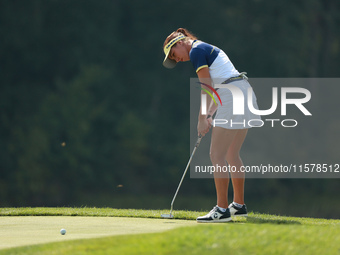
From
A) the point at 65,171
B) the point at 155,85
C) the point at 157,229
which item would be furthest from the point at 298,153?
the point at 157,229

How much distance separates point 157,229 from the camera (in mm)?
5645

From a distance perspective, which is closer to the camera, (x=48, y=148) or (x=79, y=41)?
(x=48, y=148)

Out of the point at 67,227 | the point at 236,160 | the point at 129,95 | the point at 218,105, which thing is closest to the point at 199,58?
the point at 218,105

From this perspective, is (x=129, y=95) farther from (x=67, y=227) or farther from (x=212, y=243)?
(x=212, y=243)

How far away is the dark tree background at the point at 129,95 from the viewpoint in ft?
74.7

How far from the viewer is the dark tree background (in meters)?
22.8

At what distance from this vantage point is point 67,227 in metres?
6.04

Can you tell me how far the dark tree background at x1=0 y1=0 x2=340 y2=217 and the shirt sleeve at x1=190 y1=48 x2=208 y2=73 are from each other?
554 inches

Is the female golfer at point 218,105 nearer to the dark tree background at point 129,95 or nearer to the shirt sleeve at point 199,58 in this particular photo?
the shirt sleeve at point 199,58

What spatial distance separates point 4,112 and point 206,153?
761 cm

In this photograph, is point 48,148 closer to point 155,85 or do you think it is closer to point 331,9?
point 155,85

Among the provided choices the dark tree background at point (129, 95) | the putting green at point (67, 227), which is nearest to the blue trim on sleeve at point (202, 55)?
the putting green at point (67, 227)

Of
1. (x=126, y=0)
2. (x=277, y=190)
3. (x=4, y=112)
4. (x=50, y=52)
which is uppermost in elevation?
(x=126, y=0)

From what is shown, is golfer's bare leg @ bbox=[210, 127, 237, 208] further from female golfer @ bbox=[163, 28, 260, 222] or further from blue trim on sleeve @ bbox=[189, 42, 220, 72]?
blue trim on sleeve @ bbox=[189, 42, 220, 72]
